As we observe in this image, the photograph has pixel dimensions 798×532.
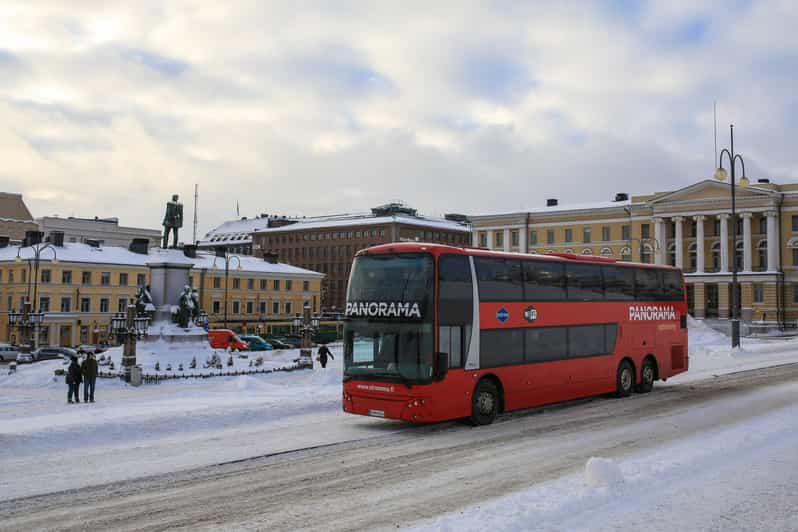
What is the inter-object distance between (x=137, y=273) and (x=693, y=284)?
207ft

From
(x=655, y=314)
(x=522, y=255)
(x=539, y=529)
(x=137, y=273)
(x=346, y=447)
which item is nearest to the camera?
(x=539, y=529)

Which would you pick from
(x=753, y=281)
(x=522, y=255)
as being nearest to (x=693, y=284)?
(x=753, y=281)

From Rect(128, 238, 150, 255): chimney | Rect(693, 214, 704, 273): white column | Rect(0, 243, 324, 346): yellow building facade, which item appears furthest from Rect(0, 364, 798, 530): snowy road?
Rect(693, 214, 704, 273): white column

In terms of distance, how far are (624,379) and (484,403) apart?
6.89 m

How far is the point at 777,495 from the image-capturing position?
10930mm

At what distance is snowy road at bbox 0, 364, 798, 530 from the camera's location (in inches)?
385

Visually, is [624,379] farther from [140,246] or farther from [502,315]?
[140,246]

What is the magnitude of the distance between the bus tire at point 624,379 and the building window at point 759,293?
70681mm

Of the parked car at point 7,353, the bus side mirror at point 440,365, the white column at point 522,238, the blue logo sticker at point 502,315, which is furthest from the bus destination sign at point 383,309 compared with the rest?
the white column at point 522,238

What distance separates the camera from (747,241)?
3455 inches

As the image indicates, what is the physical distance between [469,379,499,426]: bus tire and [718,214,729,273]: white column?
259 ft

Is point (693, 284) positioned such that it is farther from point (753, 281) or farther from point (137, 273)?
point (137, 273)

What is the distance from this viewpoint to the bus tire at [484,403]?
1716 centimetres

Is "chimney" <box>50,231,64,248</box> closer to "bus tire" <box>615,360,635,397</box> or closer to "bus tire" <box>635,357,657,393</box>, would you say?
"bus tire" <box>635,357,657,393</box>
